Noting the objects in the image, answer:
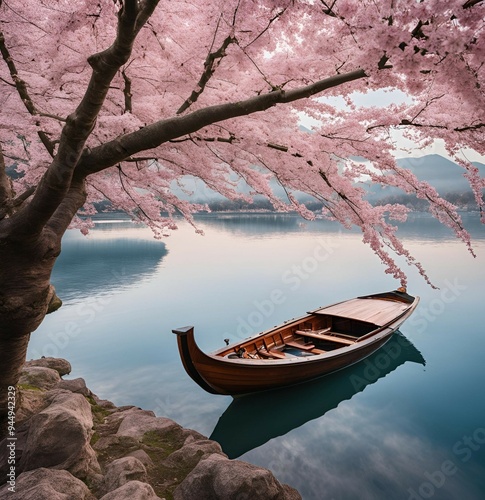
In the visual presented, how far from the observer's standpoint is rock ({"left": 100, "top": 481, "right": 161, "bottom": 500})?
341cm

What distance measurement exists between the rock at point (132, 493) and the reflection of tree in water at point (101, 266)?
1795 cm

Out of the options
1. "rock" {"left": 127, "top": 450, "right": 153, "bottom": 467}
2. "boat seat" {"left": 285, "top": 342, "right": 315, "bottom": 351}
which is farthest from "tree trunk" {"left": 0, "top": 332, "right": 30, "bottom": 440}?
"boat seat" {"left": 285, "top": 342, "right": 315, "bottom": 351}

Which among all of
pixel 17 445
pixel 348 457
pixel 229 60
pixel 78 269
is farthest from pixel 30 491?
pixel 78 269

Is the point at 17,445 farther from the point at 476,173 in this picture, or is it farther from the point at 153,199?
the point at 476,173

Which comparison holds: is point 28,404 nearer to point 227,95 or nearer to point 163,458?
point 163,458

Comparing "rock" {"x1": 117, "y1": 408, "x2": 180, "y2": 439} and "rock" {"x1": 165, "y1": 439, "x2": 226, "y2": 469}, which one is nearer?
"rock" {"x1": 165, "y1": 439, "x2": 226, "y2": 469}

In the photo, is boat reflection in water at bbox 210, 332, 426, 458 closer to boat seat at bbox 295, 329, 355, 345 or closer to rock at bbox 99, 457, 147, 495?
boat seat at bbox 295, 329, 355, 345

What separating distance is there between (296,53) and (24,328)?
4887 millimetres

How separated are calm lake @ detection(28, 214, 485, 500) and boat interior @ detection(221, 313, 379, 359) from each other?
0.94m

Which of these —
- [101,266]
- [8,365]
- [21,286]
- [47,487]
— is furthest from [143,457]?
[101,266]

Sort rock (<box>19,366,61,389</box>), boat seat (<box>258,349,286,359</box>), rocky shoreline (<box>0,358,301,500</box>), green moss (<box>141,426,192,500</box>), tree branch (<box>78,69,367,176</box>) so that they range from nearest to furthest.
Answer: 1. tree branch (<box>78,69,367,176</box>)
2. rocky shoreline (<box>0,358,301,500</box>)
3. green moss (<box>141,426,192,500</box>)
4. rock (<box>19,366,61,389</box>)
5. boat seat (<box>258,349,286,359</box>)

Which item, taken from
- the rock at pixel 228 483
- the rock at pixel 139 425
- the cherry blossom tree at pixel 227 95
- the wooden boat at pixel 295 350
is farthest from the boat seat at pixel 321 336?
the rock at pixel 228 483

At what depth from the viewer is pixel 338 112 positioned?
535cm

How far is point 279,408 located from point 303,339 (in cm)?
252
